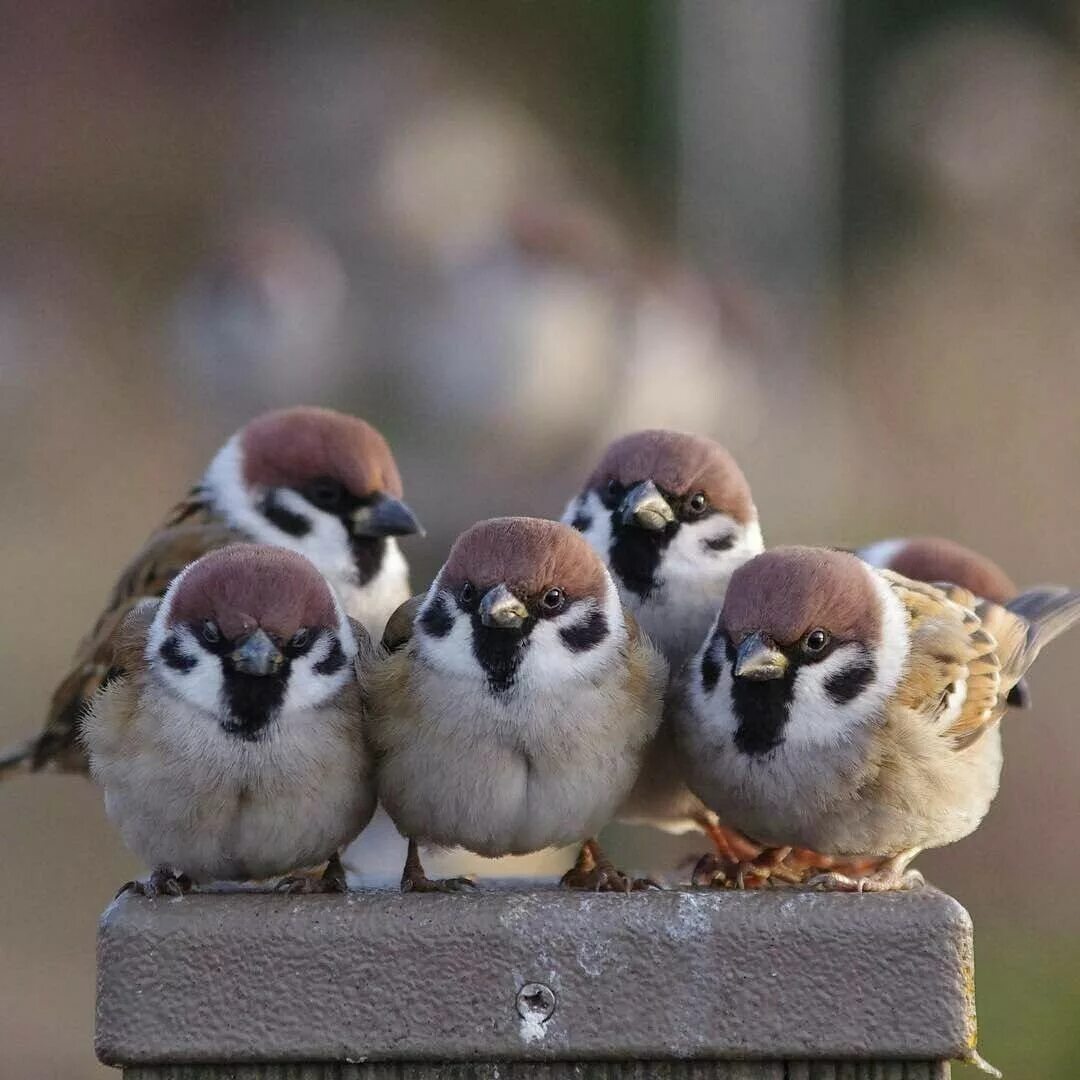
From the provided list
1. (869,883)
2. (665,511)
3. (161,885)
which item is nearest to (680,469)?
(665,511)

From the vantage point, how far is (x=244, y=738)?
255cm

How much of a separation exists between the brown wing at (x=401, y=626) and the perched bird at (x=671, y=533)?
0.31 m

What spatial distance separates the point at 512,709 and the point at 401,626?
0.22m

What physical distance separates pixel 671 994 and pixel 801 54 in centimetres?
724

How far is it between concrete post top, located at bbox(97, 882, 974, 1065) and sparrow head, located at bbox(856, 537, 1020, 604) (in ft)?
4.70

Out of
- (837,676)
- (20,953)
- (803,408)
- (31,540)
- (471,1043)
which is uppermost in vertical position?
(837,676)

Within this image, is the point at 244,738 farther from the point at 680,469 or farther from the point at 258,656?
the point at 680,469

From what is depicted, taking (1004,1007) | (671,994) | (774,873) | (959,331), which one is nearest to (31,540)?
(959,331)

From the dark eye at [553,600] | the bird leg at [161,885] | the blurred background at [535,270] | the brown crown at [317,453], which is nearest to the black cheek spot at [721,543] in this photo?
the dark eye at [553,600]

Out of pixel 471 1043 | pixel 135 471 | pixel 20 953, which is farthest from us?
pixel 135 471

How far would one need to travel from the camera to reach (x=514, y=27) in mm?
10523

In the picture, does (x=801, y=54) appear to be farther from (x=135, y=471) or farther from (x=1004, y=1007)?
(x=1004, y=1007)

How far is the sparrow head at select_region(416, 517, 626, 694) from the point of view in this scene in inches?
98.1

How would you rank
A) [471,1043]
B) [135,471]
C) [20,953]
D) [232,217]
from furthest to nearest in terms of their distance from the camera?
[232,217] < [135,471] < [20,953] < [471,1043]
